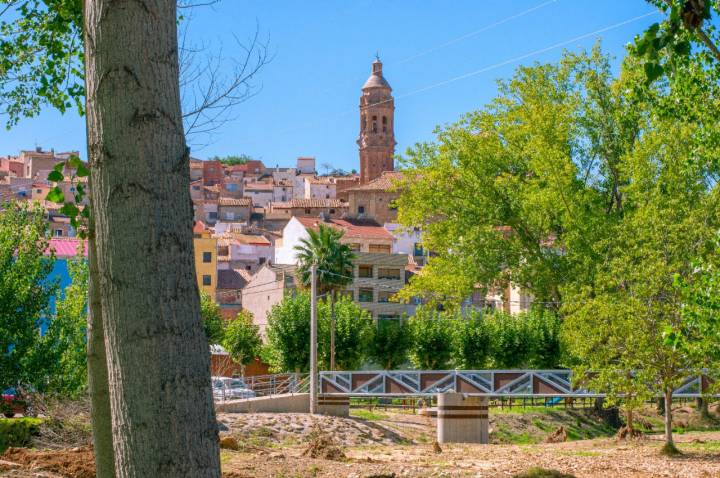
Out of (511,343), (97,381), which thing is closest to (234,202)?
(511,343)

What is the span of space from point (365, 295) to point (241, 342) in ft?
60.0

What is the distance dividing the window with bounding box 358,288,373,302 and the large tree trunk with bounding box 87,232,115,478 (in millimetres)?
74127

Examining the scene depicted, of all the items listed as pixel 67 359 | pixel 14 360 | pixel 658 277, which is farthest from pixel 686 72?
pixel 67 359

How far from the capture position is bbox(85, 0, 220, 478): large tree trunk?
3463mm

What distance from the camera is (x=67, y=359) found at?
1181 inches

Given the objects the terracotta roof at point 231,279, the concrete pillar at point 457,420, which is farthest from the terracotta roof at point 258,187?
the concrete pillar at point 457,420

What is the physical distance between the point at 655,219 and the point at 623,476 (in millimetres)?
12890

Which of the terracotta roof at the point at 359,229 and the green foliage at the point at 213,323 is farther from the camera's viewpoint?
the terracotta roof at the point at 359,229

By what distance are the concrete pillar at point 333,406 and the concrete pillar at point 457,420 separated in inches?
283

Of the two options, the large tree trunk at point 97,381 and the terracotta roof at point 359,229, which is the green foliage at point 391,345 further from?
the large tree trunk at point 97,381

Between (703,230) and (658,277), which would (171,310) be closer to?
(658,277)

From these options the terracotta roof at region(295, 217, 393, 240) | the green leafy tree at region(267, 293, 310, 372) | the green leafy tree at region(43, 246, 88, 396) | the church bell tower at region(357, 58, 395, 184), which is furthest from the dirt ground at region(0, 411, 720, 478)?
the church bell tower at region(357, 58, 395, 184)

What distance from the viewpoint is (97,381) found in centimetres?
641

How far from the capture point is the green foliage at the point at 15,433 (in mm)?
16016
